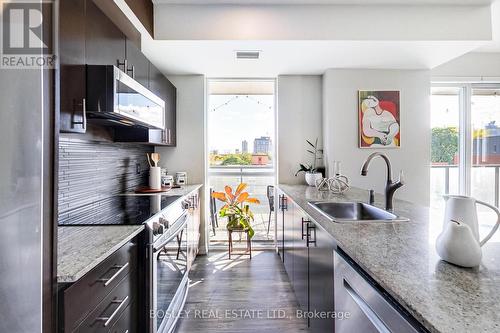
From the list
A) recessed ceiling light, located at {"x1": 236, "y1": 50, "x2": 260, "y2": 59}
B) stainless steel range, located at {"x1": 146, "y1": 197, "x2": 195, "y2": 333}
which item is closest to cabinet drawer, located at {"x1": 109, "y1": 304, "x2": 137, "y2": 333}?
stainless steel range, located at {"x1": 146, "y1": 197, "x2": 195, "y2": 333}

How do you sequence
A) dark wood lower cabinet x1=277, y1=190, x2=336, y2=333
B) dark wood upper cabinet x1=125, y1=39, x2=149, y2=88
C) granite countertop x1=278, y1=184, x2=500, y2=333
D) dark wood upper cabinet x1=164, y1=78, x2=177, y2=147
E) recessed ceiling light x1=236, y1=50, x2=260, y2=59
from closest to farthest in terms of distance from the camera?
granite countertop x1=278, y1=184, x2=500, y2=333, dark wood lower cabinet x1=277, y1=190, x2=336, y2=333, dark wood upper cabinet x1=125, y1=39, x2=149, y2=88, recessed ceiling light x1=236, y1=50, x2=260, y2=59, dark wood upper cabinet x1=164, y1=78, x2=177, y2=147

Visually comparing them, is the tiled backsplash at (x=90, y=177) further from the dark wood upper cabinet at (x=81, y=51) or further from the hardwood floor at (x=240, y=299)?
the hardwood floor at (x=240, y=299)

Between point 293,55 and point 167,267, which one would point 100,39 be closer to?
point 167,267

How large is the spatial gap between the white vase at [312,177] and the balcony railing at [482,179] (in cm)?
168

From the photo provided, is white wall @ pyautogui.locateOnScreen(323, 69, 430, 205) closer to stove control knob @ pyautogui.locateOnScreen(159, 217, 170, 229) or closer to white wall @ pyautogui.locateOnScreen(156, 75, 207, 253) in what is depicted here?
white wall @ pyautogui.locateOnScreen(156, 75, 207, 253)

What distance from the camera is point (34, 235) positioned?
2.48 feet

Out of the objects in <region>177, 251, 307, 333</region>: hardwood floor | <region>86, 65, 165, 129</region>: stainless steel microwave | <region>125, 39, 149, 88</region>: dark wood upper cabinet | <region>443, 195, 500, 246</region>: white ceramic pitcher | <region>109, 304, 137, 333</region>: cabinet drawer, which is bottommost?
<region>177, 251, 307, 333</region>: hardwood floor

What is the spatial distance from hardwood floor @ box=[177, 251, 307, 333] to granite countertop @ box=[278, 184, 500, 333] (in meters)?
1.21

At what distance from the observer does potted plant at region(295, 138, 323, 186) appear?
3.42m

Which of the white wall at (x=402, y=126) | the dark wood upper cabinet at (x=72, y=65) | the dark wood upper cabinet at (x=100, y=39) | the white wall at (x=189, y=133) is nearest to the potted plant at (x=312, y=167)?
the white wall at (x=402, y=126)

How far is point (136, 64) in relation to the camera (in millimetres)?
2174

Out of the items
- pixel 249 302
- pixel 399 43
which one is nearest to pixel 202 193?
pixel 249 302

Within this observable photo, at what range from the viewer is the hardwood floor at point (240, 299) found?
209 cm

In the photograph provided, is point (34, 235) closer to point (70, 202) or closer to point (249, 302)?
point (70, 202)
